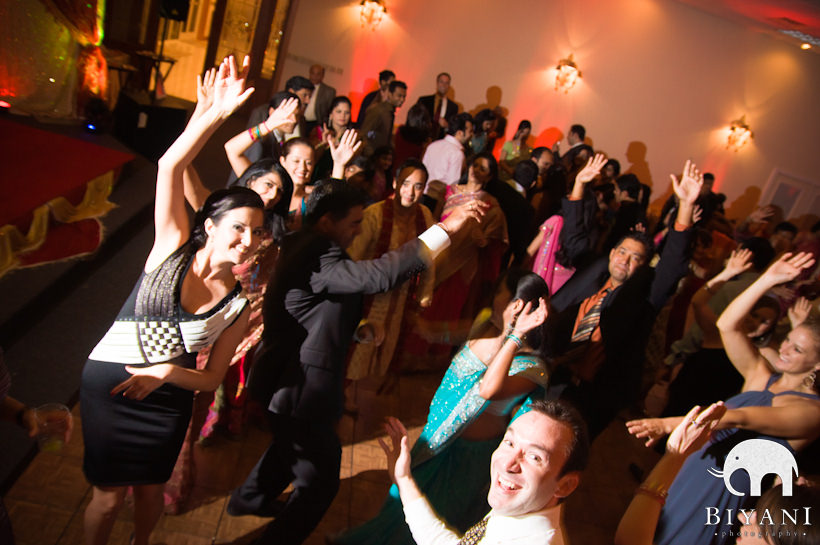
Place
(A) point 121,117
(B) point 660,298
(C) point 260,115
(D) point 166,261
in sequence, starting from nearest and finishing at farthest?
(D) point 166,261 < (B) point 660,298 < (C) point 260,115 < (A) point 121,117

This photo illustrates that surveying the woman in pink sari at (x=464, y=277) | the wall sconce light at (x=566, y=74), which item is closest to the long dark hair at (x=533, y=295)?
the woman in pink sari at (x=464, y=277)

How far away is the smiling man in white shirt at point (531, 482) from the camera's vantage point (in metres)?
1.17

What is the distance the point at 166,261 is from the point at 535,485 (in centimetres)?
110

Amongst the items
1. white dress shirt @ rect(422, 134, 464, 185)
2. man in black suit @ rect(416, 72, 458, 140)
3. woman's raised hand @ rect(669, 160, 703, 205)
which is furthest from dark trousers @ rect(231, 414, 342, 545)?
man in black suit @ rect(416, 72, 458, 140)

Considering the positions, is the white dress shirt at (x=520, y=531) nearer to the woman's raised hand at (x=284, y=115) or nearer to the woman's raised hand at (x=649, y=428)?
the woman's raised hand at (x=649, y=428)

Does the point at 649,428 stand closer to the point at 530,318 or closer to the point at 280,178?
the point at 530,318

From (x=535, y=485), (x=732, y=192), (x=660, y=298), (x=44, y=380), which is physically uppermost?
(x=732, y=192)

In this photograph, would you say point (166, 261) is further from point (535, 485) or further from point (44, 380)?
point (44, 380)

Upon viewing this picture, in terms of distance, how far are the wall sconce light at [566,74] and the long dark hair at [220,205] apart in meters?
8.94

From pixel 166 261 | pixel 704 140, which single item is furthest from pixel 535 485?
pixel 704 140

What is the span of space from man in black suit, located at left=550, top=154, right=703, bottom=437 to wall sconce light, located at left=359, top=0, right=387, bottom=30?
6.92 meters

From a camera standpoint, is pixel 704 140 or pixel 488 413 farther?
pixel 704 140

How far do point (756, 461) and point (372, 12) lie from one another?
26.5ft

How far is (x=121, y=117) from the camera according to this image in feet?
15.3
